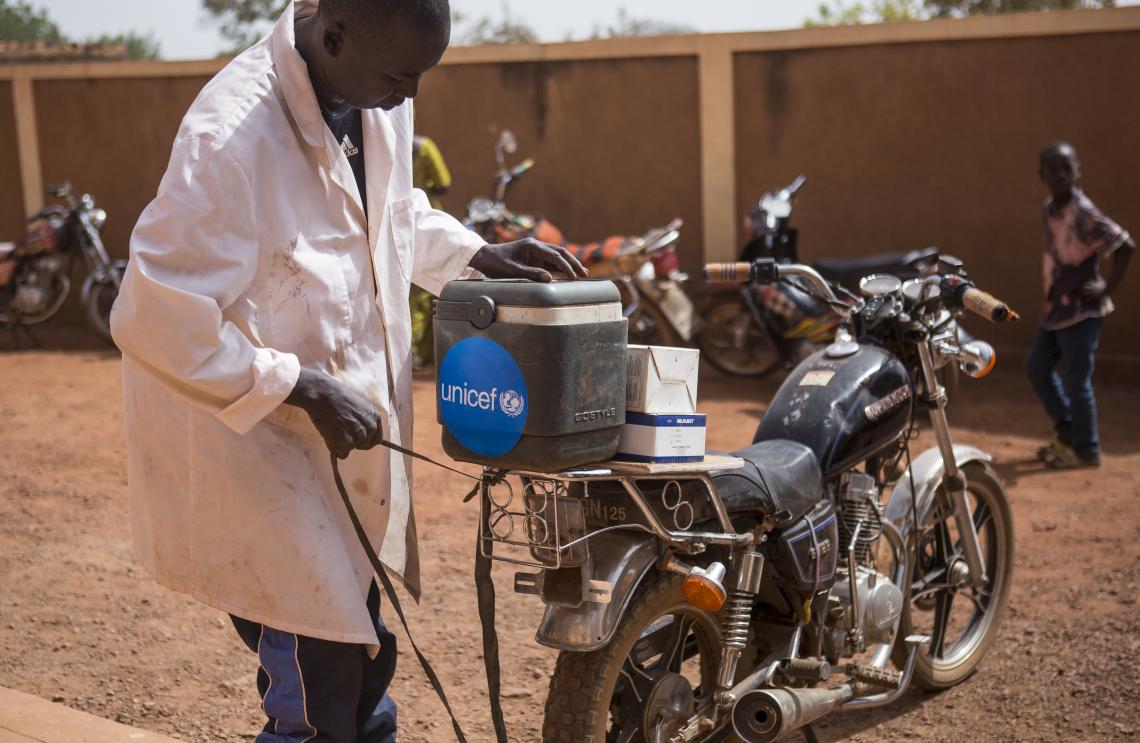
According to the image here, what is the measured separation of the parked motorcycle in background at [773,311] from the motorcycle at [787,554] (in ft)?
11.9

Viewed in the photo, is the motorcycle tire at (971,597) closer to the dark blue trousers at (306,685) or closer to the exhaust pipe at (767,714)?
the exhaust pipe at (767,714)

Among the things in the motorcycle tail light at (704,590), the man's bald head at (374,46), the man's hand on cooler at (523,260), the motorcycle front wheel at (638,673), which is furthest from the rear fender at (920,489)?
the man's bald head at (374,46)

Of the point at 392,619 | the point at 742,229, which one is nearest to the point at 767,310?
the point at 742,229

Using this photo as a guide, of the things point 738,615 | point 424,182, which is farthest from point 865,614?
point 424,182

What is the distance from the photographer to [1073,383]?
6.37 metres

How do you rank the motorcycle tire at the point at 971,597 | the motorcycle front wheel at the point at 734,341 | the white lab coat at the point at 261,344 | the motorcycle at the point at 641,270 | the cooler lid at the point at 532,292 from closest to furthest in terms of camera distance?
the white lab coat at the point at 261,344 < the cooler lid at the point at 532,292 < the motorcycle tire at the point at 971,597 < the motorcycle at the point at 641,270 < the motorcycle front wheel at the point at 734,341

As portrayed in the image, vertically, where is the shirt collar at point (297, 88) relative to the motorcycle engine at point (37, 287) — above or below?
above

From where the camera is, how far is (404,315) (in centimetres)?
253

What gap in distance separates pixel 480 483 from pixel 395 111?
85cm

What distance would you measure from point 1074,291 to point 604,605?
4749mm

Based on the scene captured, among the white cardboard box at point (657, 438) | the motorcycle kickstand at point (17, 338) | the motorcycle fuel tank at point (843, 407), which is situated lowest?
the motorcycle kickstand at point (17, 338)

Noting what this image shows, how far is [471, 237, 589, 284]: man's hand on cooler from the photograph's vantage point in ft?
8.34

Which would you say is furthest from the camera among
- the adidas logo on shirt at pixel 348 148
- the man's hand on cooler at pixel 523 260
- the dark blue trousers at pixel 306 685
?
the man's hand on cooler at pixel 523 260

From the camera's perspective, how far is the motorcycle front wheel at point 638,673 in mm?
2498
